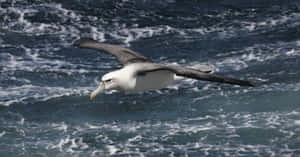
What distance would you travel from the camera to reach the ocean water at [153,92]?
59.5 ft

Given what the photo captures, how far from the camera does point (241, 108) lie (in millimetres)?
19922

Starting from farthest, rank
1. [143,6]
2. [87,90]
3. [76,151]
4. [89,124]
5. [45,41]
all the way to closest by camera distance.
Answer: [143,6], [45,41], [87,90], [89,124], [76,151]

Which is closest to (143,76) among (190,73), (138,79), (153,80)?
(138,79)

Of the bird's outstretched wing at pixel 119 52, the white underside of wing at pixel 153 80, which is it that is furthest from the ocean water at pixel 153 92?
the white underside of wing at pixel 153 80

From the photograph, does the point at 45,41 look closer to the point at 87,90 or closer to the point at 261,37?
the point at 87,90

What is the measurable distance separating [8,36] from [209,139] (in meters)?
10.2

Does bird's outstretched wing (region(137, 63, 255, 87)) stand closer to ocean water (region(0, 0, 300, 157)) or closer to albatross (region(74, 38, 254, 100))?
albatross (region(74, 38, 254, 100))

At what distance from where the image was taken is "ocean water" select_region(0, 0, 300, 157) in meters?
18.1

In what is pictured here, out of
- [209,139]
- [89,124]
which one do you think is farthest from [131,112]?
[209,139]

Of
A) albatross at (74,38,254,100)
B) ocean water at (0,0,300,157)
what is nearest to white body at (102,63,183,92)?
albatross at (74,38,254,100)

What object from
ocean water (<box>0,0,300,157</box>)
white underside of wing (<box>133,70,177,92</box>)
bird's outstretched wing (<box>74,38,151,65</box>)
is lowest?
ocean water (<box>0,0,300,157</box>)

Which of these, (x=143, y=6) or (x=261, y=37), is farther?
(x=143, y=6)

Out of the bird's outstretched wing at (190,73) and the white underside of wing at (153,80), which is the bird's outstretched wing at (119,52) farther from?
the white underside of wing at (153,80)

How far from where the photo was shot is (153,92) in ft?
69.9
